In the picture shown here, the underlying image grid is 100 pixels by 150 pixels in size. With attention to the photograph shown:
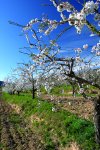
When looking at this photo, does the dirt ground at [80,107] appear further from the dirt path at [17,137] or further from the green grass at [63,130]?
the dirt path at [17,137]

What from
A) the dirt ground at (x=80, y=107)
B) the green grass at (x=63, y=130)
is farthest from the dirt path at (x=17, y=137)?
the dirt ground at (x=80, y=107)

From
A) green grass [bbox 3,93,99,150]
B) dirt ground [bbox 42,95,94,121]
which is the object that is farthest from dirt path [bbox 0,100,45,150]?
dirt ground [bbox 42,95,94,121]

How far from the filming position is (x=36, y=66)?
444 inches

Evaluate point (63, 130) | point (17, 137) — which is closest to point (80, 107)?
point (17, 137)

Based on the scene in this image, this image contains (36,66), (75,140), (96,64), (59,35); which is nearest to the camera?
(59,35)

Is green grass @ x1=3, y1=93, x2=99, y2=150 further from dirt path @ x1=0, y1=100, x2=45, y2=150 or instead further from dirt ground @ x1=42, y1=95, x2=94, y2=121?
dirt ground @ x1=42, y1=95, x2=94, y2=121

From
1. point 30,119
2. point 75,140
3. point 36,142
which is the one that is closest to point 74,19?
point 75,140

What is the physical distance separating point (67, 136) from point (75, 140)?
146 centimetres

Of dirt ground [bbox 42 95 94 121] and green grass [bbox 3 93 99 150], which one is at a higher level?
dirt ground [bbox 42 95 94 121]

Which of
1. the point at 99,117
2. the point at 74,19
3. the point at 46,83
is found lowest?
the point at 99,117

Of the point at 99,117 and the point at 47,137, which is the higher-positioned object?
the point at 99,117

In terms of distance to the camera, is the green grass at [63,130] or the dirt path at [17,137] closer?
the green grass at [63,130]

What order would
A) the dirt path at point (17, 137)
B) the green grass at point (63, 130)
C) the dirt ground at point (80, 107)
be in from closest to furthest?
the green grass at point (63, 130) → the dirt path at point (17, 137) → the dirt ground at point (80, 107)

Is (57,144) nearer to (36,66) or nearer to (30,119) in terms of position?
(36,66)
